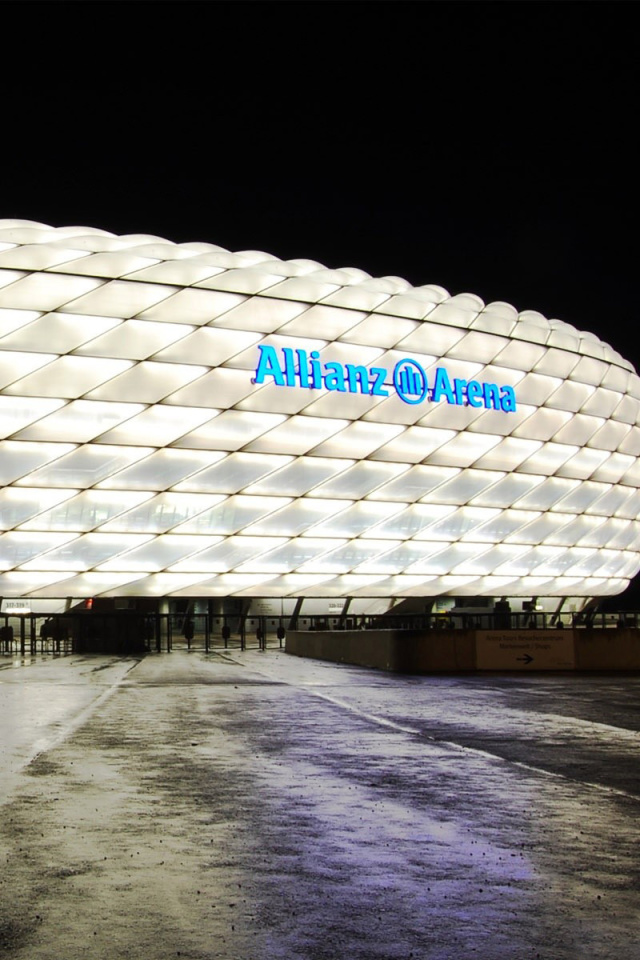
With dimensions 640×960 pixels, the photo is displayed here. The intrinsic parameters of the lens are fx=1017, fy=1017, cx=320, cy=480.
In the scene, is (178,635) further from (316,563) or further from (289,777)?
(289,777)

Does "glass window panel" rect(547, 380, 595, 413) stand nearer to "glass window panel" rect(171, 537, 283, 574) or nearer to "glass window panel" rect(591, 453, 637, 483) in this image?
"glass window panel" rect(591, 453, 637, 483)

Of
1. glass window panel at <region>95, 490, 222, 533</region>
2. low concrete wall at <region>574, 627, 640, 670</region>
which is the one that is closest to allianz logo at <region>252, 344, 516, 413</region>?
glass window panel at <region>95, 490, 222, 533</region>

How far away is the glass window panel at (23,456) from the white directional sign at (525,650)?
54.7 feet

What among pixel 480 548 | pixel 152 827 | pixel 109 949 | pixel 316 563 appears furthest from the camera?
pixel 480 548

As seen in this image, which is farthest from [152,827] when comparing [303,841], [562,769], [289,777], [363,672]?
[363,672]

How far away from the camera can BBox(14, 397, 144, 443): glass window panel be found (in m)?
31.7

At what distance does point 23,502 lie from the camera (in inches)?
1275

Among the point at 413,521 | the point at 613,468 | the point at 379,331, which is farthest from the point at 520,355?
the point at 413,521

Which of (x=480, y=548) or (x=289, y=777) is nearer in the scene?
(x=289, y=777)

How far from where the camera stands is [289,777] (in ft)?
24.1

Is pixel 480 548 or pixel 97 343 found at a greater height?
pixel 97 343

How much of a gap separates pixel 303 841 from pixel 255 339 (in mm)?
29824

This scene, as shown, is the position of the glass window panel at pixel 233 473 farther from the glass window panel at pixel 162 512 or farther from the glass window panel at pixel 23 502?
the glass window panel at pixel 23 502

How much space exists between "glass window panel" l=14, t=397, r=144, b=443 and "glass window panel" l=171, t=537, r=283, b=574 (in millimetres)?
5776
